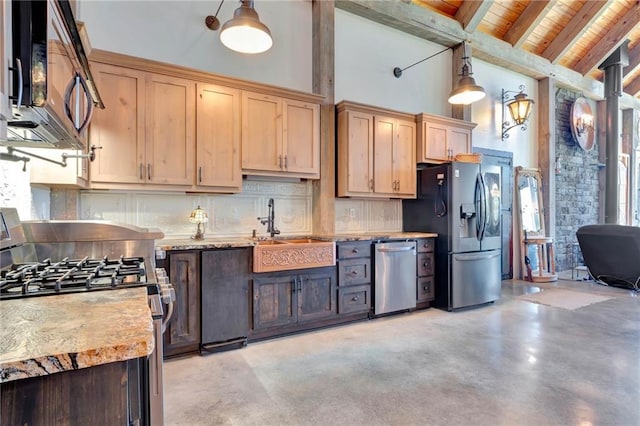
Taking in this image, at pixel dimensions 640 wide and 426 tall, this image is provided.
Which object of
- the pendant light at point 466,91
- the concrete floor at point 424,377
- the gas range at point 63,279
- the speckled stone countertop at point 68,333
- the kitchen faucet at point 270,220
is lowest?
the concrete floor at point 424,377

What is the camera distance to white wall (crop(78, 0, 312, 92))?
3.13m

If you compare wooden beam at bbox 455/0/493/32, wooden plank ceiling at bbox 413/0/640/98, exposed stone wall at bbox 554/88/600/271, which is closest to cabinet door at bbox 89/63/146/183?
wooden plank ceiling at bbox 413/0/640/98

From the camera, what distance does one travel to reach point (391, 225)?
15.7 feet

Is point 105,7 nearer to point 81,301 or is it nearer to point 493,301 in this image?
point 81,301

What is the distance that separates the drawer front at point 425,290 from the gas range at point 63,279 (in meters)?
3.37

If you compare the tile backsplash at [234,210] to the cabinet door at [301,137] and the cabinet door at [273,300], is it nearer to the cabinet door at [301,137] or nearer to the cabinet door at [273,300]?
the cabinet door at [301,137]

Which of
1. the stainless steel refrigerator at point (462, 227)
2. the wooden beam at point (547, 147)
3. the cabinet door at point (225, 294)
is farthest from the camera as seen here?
the wooden beam at point (547, 147)

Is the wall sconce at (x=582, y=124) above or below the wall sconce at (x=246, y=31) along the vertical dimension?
above

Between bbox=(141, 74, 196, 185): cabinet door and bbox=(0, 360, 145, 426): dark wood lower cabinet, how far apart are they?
2.51 m

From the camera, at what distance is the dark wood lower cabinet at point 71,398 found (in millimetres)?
641

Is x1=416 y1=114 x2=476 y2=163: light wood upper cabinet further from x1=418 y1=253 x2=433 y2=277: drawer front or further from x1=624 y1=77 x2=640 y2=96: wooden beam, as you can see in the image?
x1=624 y1=77 x2=640 y2=96: wooden beam

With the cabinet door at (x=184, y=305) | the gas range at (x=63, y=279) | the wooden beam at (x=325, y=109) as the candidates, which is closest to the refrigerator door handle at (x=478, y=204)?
the wooden beam at (x=325, y=109)

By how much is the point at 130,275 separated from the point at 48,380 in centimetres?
77

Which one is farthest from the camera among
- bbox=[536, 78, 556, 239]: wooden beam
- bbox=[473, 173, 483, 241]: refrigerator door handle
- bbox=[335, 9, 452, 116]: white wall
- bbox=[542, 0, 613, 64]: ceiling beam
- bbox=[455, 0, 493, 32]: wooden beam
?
bbox=[536, 78, 556, 239]: wooden beam
